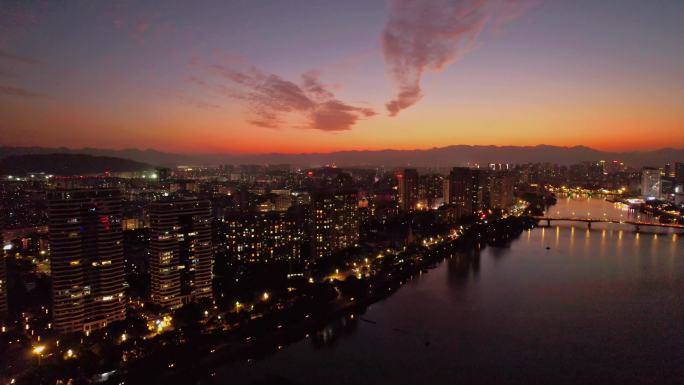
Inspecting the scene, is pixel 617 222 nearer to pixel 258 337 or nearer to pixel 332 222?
pixel 332 222

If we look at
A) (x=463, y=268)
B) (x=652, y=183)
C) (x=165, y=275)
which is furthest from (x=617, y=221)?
(x=165, y=275)

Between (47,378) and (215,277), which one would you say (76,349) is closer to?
(47,378)

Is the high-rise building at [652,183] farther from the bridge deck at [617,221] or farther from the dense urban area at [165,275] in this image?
the dense urban area at [165,275]

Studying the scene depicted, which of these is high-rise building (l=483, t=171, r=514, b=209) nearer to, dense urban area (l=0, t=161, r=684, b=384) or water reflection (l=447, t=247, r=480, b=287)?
dense urban area (l=0, t=161, r=684, b=384)

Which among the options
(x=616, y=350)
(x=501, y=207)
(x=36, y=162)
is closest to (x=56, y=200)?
(x=36, y=162)

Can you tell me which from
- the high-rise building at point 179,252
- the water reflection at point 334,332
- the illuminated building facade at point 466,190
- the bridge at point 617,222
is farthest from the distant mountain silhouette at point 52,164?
the bridge at point 617,222

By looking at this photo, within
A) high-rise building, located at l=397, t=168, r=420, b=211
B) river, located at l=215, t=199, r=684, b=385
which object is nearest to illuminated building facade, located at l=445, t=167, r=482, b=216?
high-rise building, located at l=397, t=168, r=420, b=211
